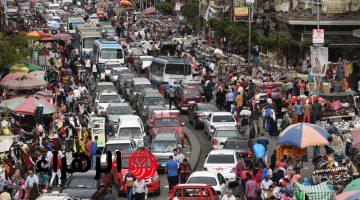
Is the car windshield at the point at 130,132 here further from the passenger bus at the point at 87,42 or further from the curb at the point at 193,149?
the passenger bus at the point at 87,42

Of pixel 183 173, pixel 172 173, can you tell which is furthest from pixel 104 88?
pixel 172 173

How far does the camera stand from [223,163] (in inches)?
1305

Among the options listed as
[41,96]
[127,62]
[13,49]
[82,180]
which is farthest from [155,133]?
[127,62]

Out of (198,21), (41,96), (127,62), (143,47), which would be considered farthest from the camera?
(198,21)

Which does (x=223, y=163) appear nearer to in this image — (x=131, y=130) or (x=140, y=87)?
(x=131, y=130)

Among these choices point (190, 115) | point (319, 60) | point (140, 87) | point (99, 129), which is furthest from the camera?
point (140, 87)

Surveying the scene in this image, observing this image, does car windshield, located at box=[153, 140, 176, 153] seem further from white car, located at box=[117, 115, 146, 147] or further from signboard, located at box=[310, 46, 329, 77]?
signboard, located at box=[310, 46, 329, 77]

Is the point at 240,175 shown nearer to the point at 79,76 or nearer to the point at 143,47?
the point at 79,76

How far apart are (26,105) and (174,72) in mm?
17114

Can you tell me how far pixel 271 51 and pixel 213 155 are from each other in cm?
3851

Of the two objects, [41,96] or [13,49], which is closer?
[41,96]

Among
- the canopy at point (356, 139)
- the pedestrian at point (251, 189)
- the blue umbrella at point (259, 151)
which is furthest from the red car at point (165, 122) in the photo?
the pedestrian at point (251, 189)

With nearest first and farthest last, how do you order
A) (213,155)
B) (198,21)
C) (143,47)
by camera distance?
(213,155) → (143,47) → (198,21)

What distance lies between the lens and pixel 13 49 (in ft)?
183
